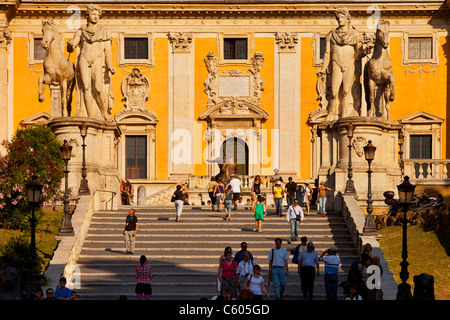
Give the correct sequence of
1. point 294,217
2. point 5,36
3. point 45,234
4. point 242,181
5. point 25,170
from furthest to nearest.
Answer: point 5,36, point 242,181, point 25,170, point 45,234, point 294,217

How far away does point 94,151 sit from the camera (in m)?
33.8

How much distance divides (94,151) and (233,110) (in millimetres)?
22182

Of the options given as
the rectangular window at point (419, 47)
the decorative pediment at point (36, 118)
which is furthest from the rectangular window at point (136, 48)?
the rectangular window at point (419, 47)

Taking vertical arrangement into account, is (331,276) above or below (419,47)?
below

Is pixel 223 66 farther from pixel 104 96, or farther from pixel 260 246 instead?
pixel 260 246

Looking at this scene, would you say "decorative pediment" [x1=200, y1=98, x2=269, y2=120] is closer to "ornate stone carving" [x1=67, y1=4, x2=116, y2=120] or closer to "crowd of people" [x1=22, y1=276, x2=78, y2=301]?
"ornate stone carving" [x1=67, y1=4, x2=116, y2=120]

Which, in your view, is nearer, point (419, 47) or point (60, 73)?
point (60, 73)

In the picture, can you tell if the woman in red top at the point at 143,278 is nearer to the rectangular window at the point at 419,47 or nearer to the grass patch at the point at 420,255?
the grass patch at the point at 420,255

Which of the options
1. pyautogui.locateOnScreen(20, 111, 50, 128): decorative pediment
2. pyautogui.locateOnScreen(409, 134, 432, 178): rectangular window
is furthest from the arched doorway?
pyautogui.locateOnScreen(20, 111, 50, 128): decorative pediment

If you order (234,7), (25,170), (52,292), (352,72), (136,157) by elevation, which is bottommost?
(52,292)

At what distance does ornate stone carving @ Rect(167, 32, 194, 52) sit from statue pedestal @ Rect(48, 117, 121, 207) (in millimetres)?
21469

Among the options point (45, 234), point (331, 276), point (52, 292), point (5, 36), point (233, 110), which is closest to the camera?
point (52, 292)

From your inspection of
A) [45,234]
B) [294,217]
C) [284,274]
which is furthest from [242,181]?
[284,274]

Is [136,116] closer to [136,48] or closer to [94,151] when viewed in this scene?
[136,48]
